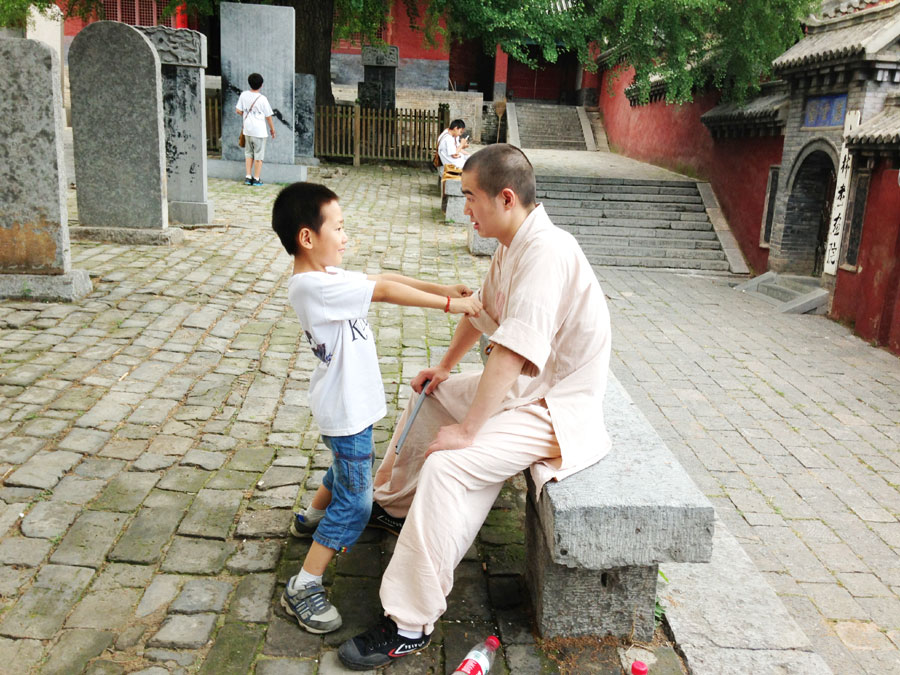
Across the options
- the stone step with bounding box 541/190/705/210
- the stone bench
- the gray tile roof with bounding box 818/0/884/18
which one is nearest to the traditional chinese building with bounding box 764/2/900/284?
the gray tile roof with bounding box 818/0/884/18

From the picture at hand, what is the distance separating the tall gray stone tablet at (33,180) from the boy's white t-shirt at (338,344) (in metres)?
4.46

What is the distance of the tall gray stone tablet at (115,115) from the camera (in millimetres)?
8070

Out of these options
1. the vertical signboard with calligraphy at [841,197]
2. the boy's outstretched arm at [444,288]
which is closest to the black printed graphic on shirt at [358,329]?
the boy's outstretched arm at [444,288]

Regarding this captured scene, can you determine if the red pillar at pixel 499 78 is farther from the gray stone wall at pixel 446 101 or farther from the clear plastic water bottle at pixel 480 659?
the clear plastic water bottle at pixel 480 659

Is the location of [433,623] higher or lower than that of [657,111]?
lower

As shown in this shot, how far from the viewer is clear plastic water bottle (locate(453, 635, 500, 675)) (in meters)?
2.55

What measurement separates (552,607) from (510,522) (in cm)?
89

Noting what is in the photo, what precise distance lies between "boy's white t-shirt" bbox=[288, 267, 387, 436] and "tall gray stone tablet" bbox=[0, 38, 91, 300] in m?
4.46

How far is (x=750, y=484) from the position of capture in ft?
15.6

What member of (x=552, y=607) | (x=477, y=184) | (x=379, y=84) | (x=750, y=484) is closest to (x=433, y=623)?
(x=552, y=607)

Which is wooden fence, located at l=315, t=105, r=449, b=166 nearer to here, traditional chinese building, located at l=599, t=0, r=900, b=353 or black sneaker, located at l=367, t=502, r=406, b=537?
traditional chinese building, located at l=599, t=0, r=900, b=353

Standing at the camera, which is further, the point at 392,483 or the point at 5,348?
the point at 5,348

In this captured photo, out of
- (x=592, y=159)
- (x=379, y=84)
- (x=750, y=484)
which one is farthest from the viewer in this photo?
(x=592, y=159)

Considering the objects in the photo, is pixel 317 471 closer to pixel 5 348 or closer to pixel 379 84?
pixel 5 348
